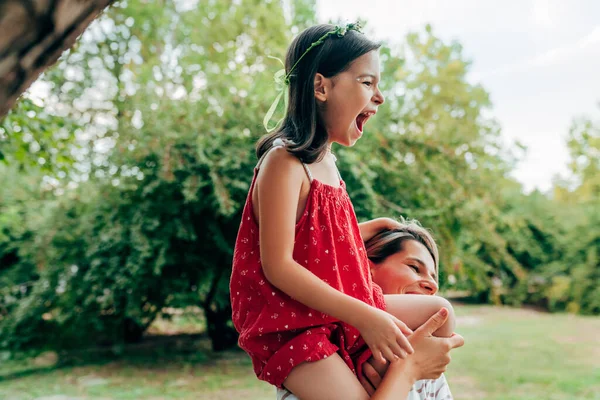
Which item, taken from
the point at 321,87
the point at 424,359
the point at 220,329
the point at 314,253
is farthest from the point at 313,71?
the point at 220,329

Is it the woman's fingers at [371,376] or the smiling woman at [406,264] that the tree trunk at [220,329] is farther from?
the woman's fingers at [371,376]

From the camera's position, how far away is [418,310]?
6.06 ft

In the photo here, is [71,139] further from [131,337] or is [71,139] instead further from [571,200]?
[571,200]

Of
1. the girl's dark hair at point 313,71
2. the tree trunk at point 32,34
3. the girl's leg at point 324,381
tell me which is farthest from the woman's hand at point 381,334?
the tree trunk at point 32,34

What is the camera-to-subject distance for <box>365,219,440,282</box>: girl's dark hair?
86.7 inches

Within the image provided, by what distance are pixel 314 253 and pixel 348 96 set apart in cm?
50

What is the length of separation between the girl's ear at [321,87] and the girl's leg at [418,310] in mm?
669

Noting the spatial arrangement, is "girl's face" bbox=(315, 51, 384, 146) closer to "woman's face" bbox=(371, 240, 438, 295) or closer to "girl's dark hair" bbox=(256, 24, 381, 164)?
"girl's dark hair" bbox=(256, 24, 381, 164)

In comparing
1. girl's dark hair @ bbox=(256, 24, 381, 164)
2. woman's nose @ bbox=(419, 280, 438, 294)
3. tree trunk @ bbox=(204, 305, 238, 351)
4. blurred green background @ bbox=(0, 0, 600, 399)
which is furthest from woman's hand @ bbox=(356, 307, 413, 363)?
tree trunk @ bbox=(204, 305, 238, 351)

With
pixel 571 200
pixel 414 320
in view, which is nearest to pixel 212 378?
pixel 414 320

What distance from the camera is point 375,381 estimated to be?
172 centimetres

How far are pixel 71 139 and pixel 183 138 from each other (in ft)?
5.10

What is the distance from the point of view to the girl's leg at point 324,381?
61.6 inches

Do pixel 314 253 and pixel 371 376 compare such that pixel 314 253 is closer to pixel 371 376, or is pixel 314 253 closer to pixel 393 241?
pixel 371 376
